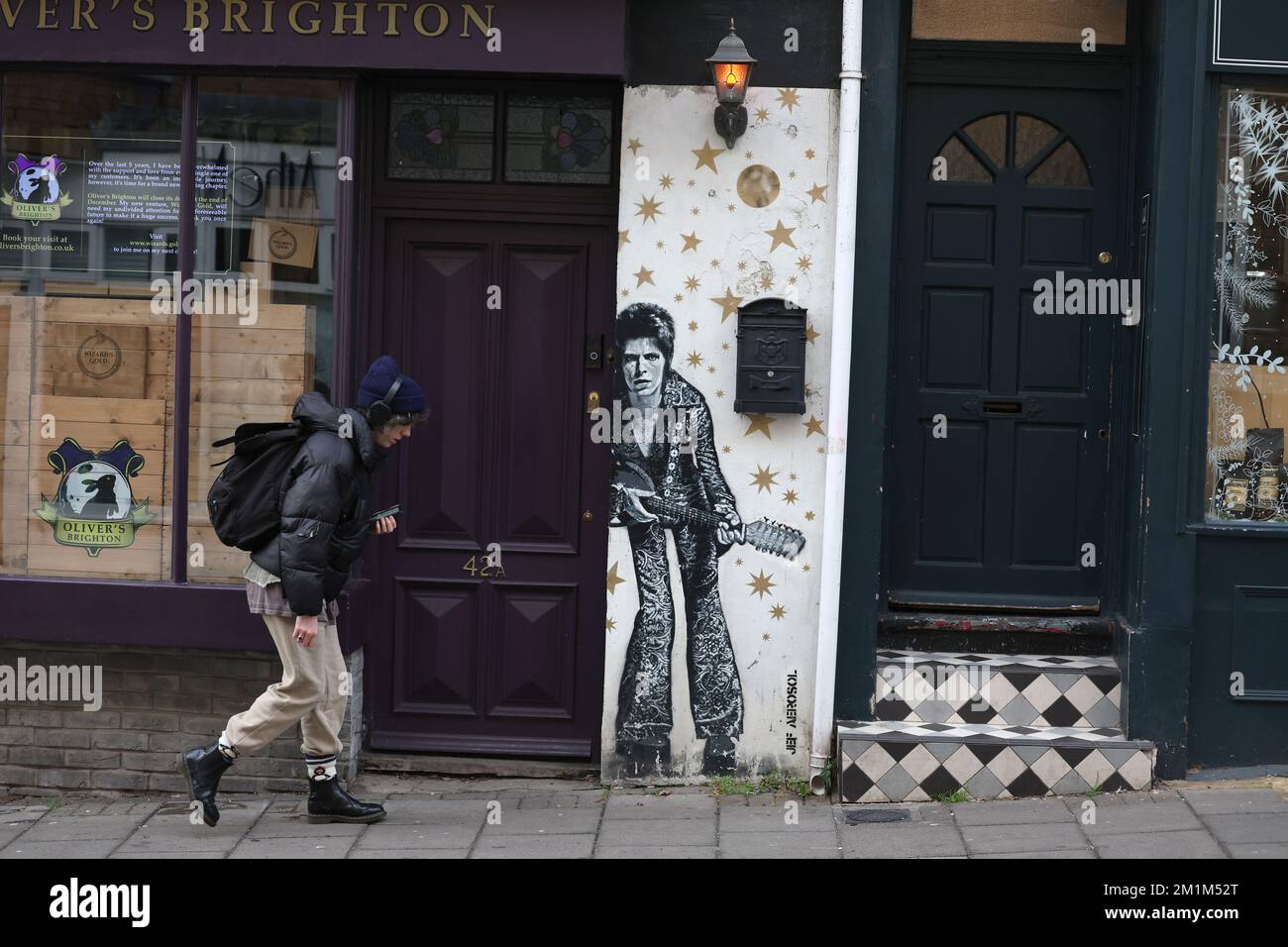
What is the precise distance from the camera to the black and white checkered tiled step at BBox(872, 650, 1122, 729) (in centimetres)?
700

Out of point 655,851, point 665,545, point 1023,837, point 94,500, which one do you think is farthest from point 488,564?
point 1023,837

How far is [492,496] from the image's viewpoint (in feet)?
24.0

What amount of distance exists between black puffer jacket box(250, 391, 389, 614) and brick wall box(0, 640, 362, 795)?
97 cm

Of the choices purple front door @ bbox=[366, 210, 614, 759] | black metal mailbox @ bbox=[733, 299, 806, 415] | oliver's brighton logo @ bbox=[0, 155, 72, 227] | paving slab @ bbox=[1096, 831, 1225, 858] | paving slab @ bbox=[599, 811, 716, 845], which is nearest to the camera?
paving slab @ bbox=[1096, 831, 1225, 858]

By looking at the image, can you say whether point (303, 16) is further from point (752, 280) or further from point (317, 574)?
point (317, 574)

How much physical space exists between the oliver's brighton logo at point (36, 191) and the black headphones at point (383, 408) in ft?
6.56

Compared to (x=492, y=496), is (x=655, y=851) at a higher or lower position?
lower

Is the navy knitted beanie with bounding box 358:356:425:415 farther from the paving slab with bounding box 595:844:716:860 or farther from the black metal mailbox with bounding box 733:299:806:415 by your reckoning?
the paving slab with bounding box 595:844:716:860

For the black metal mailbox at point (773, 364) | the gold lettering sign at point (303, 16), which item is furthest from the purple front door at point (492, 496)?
the gold lettering sign at point (303, 16)

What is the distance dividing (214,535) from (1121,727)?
4207mm

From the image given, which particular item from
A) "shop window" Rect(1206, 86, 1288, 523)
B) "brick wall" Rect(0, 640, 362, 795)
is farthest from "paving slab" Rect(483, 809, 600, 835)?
"shop window" Rect(1206, 86, 1288, 523)

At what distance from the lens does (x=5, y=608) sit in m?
7.01

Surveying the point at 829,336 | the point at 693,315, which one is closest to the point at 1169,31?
the point at 829,336

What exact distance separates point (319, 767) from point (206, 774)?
18.1 inches
